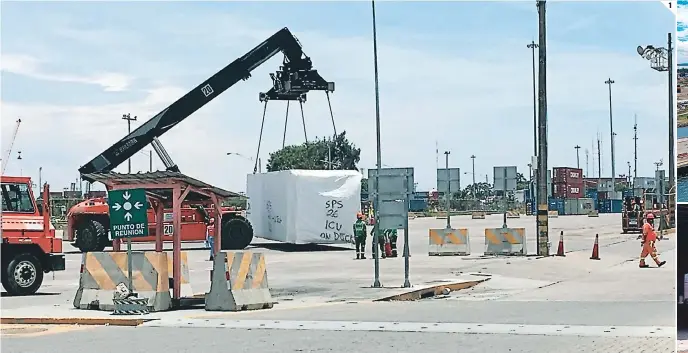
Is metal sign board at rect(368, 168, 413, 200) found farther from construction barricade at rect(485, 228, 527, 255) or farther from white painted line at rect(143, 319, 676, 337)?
construction barricade at rect(485, 228, 527, 255)

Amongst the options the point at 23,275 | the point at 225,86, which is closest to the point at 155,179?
the point at 23,275

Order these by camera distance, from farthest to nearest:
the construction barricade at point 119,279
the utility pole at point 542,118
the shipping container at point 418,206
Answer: the shipping container at point 418,206
the utility pole at point 542,118
the construction barricade at point 119,279

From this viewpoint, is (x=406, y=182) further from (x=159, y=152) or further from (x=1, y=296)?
(x=159, y=152)

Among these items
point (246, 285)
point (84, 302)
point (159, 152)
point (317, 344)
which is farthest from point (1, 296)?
point (159, 152)

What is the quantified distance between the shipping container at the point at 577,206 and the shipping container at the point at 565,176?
20.3ft

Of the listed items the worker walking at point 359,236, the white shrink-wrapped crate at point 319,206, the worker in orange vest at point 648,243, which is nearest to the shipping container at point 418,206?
the white shrink-wrapped crate at point 319,206

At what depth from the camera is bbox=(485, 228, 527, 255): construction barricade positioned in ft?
98.9

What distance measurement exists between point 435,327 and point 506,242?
56.1ft

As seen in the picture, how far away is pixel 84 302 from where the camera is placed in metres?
16.3

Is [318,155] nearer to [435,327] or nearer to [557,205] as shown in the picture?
[557,205]

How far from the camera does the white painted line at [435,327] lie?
12945 mm

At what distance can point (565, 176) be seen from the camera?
346ft

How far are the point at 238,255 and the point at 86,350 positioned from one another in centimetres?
457

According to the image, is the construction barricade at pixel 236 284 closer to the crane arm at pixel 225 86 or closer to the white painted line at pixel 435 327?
the white painted line at pixel 435 327
